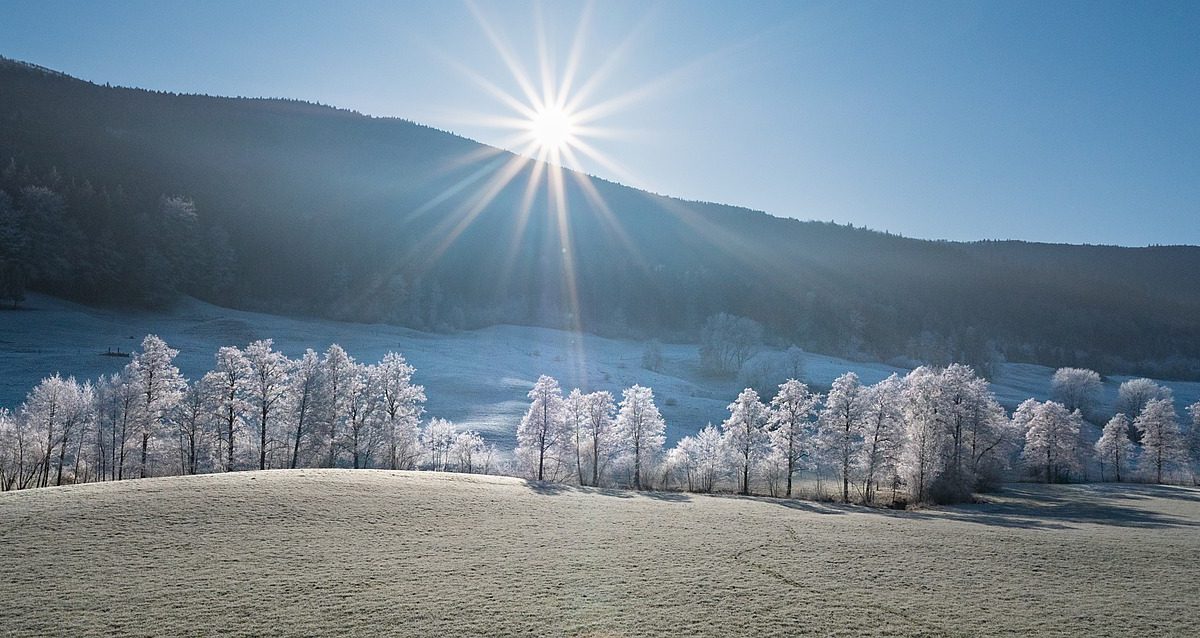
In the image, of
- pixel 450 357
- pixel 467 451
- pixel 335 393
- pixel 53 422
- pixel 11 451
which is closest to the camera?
pixel 11 451

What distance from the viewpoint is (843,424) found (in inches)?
2228

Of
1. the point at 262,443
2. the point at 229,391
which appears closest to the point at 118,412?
the point at 229,391

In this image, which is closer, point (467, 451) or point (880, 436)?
point (880, 436)

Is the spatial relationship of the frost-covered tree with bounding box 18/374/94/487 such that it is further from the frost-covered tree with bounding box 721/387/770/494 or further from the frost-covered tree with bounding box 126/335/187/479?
the frost-covered tree with bounding box 721/387/770/494

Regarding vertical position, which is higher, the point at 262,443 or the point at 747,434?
the point at 747,434

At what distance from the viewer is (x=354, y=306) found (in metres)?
152

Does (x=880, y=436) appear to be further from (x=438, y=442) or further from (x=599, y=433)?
(x=438, y=442)

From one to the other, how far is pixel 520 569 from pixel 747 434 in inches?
1698

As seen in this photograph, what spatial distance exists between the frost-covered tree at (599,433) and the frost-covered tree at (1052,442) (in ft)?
176

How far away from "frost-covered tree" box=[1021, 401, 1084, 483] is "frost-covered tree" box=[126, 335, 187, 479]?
311ft

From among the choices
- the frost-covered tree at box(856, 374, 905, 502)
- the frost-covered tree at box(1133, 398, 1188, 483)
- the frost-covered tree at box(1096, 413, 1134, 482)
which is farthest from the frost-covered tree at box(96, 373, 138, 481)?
the frost-covered tree at box(1133, 398, 1188, 483)

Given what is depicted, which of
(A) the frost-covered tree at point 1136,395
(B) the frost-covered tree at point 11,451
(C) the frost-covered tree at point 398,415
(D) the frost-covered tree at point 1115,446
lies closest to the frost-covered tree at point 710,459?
(C) the frost-covered tree at point 398,415

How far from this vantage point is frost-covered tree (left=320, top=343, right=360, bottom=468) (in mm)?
58625

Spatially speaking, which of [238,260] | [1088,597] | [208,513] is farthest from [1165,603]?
[238,260]
